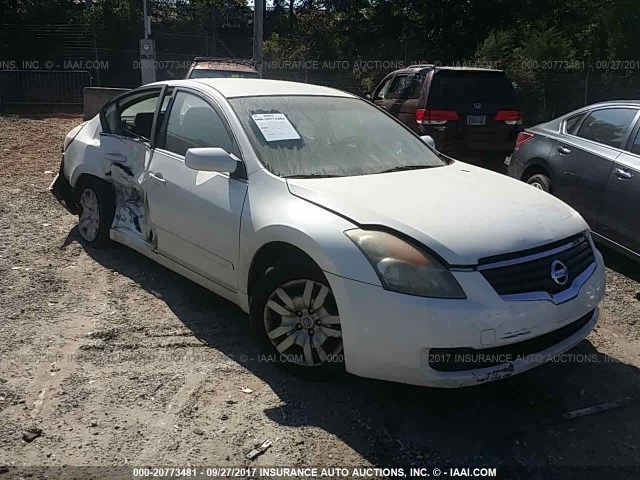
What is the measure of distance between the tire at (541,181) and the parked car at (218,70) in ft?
26.7

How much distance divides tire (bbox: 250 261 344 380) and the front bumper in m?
0.15

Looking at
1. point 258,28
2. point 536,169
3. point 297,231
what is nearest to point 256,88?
point 297,231

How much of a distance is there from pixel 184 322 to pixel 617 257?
4257 mm

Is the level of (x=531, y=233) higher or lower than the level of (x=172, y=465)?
higher

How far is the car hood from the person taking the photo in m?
3.09

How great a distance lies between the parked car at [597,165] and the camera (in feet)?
17.2

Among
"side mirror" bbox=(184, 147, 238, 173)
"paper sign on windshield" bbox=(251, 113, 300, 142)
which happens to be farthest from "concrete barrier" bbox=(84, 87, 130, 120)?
"side mirror" bbox=(184, 147, 238, 173)

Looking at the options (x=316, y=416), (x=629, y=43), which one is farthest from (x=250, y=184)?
(x=629, y=43)

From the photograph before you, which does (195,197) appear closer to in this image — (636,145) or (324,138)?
(324,138)

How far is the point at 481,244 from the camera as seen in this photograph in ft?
10.1

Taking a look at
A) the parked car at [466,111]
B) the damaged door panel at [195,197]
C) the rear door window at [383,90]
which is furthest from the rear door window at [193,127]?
the rear door window at [383,90]

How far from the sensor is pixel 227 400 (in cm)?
339

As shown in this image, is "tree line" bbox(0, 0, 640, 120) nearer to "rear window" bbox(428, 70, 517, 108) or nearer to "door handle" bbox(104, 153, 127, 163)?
"rear window" bbox(428, 70, 517, 108)

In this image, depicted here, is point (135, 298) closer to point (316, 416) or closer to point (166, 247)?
point (166, 247)
